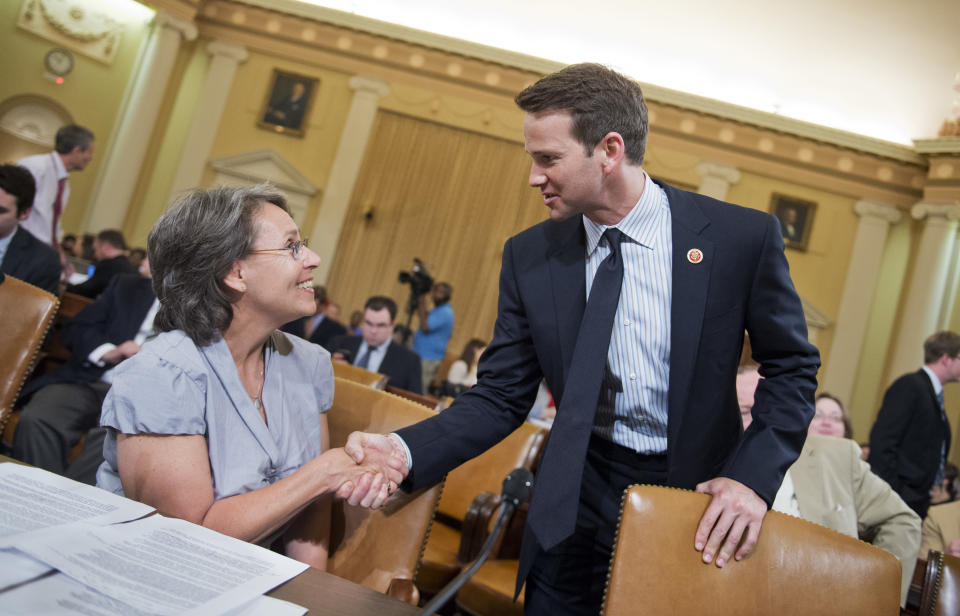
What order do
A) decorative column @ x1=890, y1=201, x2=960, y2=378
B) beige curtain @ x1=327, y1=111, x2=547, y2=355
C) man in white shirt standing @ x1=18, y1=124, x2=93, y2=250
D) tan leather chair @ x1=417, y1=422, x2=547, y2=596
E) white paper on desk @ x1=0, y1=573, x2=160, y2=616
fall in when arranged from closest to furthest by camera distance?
white paper on desk @ x1=0, y1=573, x2=160, y2=616 < tan leather chair @ x1=417, y1=422, x2=547, y2=596 < man in white shirt standing @ x1=18, y1=124, x2=93, y2=250 < decorative column @ x1=890, y1=201, x2=960, y2=378 < beige curtain @ x1=327, y1=111, x2=547, y2=355

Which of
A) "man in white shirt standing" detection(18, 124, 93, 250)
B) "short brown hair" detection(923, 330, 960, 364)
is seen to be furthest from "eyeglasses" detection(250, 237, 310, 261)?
"short brown hair" detection(923, 330, 960, 364)

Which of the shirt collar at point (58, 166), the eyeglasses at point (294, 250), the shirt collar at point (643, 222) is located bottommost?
the eyeglasses at point (294, 250)

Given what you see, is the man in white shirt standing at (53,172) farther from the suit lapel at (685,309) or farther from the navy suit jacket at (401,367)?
the suit lapel at (685,309)

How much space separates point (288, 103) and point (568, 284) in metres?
11.1

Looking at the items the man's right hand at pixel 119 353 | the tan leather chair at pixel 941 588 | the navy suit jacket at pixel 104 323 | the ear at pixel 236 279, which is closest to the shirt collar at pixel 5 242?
the navy suit jacket at pixel 104 323

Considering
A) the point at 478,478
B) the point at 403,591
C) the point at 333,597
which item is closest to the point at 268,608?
the point at 333,597

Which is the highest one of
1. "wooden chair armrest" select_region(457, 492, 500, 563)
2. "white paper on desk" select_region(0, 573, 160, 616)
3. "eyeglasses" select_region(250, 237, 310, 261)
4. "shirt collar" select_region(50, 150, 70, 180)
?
"shirt collar" select_region(50, 150, 70, 180)

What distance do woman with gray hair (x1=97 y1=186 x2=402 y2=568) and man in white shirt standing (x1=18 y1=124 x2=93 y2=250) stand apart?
3916 mm

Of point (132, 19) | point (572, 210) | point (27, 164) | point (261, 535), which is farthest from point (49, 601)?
point (132, 19)

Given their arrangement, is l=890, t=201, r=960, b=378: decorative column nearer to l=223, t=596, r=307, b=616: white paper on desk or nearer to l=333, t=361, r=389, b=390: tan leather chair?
l=333, t=361, r=389, b=390: tan leather chair

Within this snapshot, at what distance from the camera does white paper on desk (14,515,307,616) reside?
983mm

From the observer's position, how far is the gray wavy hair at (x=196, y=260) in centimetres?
168

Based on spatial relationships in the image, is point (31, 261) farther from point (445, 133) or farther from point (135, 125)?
point (135, 125)

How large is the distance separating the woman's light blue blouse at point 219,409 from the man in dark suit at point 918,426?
445 centimetres
